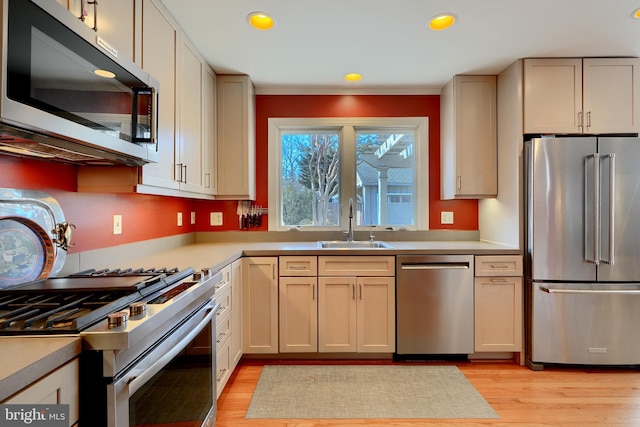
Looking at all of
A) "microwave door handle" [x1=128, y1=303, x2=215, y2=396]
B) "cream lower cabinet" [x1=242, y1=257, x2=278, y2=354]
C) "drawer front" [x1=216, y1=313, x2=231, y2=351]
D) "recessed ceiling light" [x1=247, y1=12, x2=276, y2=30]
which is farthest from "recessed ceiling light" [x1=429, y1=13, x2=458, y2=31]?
"drawer front" [x1=216, y1=313, x2=231, y2=351]

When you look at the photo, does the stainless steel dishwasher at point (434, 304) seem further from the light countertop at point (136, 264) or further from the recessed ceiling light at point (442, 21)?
the recessed ceiling light at point (442, 21)

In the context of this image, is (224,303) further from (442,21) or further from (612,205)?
(612,205)

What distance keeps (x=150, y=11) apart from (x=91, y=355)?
1660 millimetres

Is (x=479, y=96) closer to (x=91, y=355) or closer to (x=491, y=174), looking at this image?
(x=491, y=174)

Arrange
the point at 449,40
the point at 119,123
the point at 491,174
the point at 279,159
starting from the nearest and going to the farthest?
the point at 119,123
the point at 449,40
the point at 491,174
the point at 279,159

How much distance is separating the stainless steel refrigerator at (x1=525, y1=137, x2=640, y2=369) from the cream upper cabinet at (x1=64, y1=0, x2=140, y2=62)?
8.49 ft

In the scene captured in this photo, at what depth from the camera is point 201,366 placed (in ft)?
4.60

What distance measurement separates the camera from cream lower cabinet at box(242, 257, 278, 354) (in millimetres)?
2414

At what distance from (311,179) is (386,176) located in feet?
2.46

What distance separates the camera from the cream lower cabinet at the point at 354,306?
7.97 feet

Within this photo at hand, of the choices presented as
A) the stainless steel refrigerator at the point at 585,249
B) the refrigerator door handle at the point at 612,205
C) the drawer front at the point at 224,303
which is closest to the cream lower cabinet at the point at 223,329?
the drawer front at the point at 224,303

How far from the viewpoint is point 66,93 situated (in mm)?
961

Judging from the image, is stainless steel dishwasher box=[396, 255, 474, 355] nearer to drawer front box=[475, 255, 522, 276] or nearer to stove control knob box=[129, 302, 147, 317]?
drawer front box=[475, 255, 522, 276]

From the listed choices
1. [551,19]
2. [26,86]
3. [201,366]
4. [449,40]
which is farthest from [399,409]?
[551,19]
